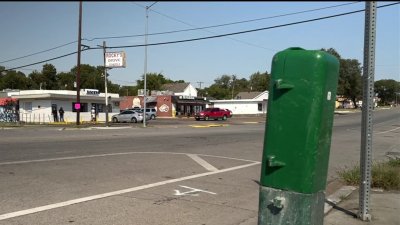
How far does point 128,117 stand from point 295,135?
49423mm

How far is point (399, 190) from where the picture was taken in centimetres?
864

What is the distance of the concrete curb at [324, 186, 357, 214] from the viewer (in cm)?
743

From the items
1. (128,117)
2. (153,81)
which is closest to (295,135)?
(128,117)

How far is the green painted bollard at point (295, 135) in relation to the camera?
423 cm

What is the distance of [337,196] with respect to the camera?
822 cm

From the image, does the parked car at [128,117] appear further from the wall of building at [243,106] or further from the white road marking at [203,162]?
the wall of building at [243,106]

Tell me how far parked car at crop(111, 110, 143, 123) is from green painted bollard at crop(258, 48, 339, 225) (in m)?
48.1

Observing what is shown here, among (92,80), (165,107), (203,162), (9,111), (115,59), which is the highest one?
(92,80)

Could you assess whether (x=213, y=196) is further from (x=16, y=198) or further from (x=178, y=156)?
(x=178, y=156)

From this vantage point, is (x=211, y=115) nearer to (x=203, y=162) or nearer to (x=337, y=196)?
(x=203, y=162)

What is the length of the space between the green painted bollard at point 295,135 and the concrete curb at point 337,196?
2926mm

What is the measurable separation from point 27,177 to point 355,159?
1064 cm

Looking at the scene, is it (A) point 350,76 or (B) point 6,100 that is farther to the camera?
(A) point 350,76

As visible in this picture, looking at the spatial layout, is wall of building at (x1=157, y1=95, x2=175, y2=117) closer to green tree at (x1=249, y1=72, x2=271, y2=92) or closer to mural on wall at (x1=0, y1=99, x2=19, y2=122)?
mural on wall at (x1=0, y1=99, x2=19, y2=122)
